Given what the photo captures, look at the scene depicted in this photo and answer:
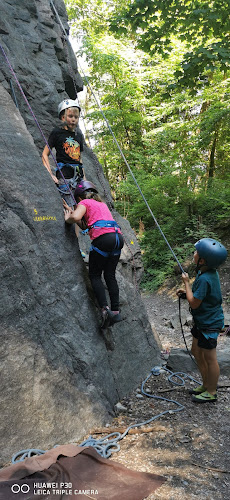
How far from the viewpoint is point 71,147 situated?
15.2ft

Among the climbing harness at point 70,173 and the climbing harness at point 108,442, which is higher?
the climbing harness at point 70,173

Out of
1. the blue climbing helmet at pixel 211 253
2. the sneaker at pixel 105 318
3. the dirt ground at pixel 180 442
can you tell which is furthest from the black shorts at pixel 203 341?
the sneaker at pixel 105 318

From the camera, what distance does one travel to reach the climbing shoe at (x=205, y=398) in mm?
3764

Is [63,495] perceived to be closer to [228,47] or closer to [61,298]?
[61,298]

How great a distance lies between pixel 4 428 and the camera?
8.50ft

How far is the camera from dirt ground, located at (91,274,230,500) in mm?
2293

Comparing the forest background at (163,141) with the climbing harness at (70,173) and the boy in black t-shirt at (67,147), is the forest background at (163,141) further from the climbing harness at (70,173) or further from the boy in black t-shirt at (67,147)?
the climbing harness at (70,173)

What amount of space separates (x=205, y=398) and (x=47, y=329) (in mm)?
2020

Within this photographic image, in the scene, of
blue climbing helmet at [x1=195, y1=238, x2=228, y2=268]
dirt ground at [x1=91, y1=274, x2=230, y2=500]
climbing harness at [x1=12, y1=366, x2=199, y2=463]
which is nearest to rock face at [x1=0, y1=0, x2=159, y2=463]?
climbing harness at [x1=12, y1=366, x2=199, y2=463]

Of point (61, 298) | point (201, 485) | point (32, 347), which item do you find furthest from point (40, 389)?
point (201, 485)

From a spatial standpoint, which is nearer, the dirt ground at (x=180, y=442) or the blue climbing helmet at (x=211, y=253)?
the dirt ground at (x=180, y=442)

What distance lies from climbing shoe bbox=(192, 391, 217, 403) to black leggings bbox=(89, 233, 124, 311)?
1.38 metres

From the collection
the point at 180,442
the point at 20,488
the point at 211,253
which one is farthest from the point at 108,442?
the point at 211,253

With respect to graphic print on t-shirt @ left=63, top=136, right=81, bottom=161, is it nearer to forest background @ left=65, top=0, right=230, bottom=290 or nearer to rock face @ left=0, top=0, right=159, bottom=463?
rock face @ left=0, top=0, right=159, bottom=463
